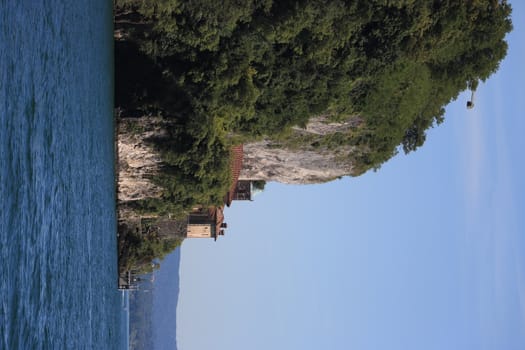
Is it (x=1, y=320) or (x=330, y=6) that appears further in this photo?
(x=330, y=6)

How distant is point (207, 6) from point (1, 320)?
3139cm

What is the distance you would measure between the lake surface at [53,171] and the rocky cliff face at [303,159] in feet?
61.0

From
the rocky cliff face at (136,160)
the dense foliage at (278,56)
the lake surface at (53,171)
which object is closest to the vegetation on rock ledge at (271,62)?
the dense foliage at (278,56)

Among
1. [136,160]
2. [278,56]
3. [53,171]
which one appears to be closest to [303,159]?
[278,56]

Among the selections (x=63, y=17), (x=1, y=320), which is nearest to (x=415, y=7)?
(x=63, y=17)

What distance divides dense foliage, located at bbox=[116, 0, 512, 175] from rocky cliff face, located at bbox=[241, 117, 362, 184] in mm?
2733

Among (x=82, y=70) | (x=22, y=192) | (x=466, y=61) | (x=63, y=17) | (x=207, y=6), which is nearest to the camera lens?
(x=22, y=192)

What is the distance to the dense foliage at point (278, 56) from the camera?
5125 cm

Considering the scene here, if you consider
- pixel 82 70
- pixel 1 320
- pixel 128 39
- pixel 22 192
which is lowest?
pixel 1 320

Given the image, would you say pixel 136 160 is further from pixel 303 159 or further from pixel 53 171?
pixel 53 171

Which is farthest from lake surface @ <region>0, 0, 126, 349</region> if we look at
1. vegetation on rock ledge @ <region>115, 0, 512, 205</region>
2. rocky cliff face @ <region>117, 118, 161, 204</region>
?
rocky cliff face @ <region>117, 118, 161, 204</region>

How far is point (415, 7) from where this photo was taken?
53.4 m

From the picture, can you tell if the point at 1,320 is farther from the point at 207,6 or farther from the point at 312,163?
→ the point at 312,163

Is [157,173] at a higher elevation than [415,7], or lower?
lower
